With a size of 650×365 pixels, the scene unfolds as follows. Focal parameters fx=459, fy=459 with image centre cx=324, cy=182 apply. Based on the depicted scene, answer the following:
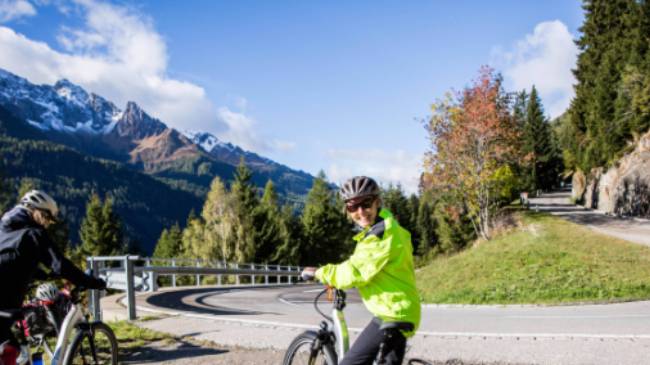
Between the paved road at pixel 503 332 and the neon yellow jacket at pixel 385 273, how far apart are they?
3150mm

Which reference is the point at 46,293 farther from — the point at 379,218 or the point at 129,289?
the point at 129,289

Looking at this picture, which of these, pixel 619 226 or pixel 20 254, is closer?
pixel 20 254

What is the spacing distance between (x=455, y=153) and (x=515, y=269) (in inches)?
375

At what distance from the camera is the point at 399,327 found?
3441 millimetres

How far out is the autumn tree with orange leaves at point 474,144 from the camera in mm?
24469

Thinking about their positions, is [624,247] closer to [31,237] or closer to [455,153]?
[455,153]

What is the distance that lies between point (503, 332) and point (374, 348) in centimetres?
542

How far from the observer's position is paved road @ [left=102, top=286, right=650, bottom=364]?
614 cm

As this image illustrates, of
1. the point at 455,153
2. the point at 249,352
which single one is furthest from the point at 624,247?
the point at 249,352

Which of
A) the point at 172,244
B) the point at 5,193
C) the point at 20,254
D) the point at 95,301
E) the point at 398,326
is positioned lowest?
the point at 172,244

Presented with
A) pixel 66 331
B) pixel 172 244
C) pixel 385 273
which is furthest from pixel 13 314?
pixel 172 244

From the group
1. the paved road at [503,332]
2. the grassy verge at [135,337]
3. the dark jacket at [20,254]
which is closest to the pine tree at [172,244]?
the paved road at [503,332]

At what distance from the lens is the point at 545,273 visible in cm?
1614

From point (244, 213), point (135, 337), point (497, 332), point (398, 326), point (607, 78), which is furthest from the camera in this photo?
point (244, 213)
